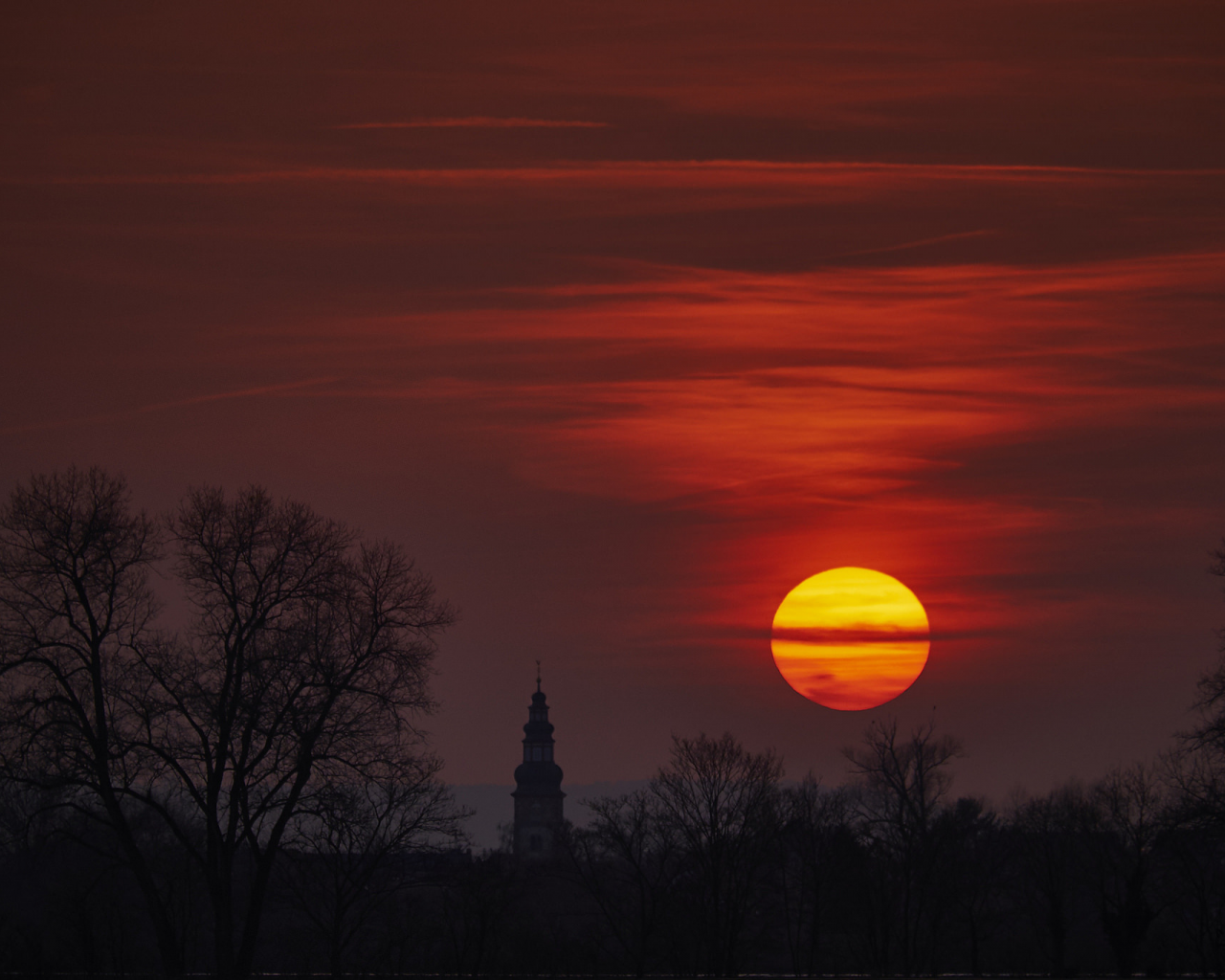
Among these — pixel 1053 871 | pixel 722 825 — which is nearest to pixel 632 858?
pixel 722 825

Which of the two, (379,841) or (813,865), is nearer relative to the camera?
(379,841)

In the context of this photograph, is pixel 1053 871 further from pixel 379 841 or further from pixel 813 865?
pixel 379 841

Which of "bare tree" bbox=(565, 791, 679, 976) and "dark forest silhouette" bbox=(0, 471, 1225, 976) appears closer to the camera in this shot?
"dark forest silhouette" bbox=(0, 471, 1225, 976)

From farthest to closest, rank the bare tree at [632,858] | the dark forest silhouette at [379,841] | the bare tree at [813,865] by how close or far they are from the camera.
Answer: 1. the bare tree at [813,865]
2. the bare tree at [632,858]
3. the dark forest silhouette at [379,841]

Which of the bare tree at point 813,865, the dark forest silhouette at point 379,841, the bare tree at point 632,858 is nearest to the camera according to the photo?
the dark forest silhouette at point 379,841

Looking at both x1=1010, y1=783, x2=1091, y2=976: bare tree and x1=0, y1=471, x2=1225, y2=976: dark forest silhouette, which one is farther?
x1=1010, y1=783, x2=1091, y2=976: bare tree

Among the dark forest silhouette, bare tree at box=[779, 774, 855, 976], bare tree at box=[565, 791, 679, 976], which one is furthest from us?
bare tree at box=[779, 774, 855, 976]

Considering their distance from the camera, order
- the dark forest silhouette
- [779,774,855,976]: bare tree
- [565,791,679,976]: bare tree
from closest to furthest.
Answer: the dark forest silhouette → [565,791,679,976]: bare tree → [779,774,855,976]: bare tree

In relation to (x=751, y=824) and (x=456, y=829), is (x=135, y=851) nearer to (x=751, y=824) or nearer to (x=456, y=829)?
(x=456, y=829)

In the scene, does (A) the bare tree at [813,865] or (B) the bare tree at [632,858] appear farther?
(A) the bare tree at [813,865]

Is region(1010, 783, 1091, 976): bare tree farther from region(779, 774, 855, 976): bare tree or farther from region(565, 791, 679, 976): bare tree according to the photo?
region(565, 791, 679, 976): bare tree

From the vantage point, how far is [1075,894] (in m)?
70.4

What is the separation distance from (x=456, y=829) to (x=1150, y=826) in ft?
125

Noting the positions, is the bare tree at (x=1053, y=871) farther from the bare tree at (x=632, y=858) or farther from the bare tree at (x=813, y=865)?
the bare tree at (x=632, y=858)
